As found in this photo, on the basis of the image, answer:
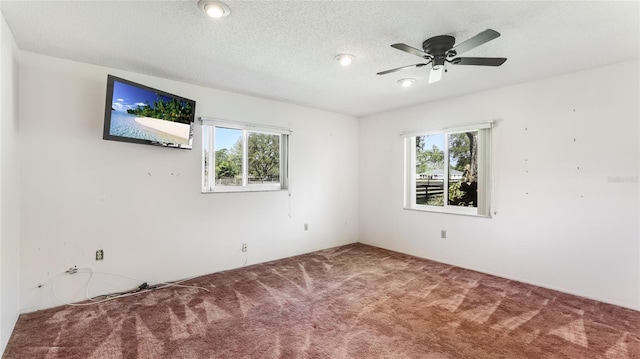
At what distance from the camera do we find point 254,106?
4.37m

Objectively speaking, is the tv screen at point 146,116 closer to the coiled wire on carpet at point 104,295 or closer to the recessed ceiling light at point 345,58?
the coiled wire on carpet at point 104,295

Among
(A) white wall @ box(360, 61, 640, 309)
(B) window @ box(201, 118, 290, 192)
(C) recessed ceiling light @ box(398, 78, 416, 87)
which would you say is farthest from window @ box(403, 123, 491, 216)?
(B) window @ box(201, 118, 290, 192)

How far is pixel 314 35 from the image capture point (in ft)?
8.00

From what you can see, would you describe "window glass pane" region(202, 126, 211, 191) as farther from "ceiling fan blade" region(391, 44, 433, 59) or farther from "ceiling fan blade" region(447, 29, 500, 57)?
"ceiling fan blade" region(447, 29, 500, 57)

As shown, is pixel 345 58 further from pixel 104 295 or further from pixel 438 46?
pixel 104 295

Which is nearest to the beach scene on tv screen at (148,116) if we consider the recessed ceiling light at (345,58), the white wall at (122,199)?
the white wall at (122,199)

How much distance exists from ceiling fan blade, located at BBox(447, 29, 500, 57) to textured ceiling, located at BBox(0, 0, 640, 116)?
0.15 m

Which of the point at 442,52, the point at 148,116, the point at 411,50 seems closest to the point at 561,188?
the point at 442,52

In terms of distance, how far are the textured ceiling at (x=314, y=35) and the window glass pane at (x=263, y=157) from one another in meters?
1.13

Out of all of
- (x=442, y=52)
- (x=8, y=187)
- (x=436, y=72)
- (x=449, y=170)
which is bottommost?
(x=8, y=187)

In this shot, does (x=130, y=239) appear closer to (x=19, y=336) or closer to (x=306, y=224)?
(x=19, y=336)

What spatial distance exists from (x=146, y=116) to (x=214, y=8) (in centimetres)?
172

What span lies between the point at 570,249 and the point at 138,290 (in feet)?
16.3

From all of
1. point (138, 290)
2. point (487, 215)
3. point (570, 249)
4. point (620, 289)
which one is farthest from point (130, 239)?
point (620, 289)
